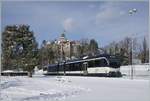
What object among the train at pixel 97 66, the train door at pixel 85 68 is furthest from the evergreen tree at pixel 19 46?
the train door at pixel 85 68

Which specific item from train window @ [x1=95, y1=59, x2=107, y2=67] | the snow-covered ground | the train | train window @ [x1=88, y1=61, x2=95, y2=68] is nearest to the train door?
the train

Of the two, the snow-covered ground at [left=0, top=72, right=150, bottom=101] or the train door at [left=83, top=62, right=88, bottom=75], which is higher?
the train door at [left=83, top=62, right=88, bottom=75]

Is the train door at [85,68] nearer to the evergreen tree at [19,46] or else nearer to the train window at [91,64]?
the train window at [91,64]

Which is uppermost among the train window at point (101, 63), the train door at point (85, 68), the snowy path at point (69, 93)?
the train window at point (101, 63)

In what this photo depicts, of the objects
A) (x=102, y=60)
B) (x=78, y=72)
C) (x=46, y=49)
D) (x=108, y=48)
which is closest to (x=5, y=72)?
(x=78, y=72)

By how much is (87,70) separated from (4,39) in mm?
10575

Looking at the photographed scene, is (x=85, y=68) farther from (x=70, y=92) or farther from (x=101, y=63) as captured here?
(x=70, y=92)

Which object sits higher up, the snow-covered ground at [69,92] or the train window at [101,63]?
the train window at [101,63]

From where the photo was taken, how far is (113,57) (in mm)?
37688

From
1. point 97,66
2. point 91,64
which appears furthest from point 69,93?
point 91,64

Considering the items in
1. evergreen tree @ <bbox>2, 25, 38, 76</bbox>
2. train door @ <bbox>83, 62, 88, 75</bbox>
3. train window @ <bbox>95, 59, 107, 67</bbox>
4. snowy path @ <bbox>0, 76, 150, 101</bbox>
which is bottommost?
snowy path @ <bbox>0, 76, 150, 101</bbox>

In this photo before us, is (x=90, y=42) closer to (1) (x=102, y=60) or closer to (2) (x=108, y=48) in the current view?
(2) (x=108, y=48)

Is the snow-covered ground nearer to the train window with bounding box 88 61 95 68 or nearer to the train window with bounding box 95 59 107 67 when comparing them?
the train window with bounding box 95 59 107 67

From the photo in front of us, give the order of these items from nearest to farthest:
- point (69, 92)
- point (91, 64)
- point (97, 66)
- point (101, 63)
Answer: point (69, 92) → point (101, 63) → point (97, 66) → point (91, 64)
